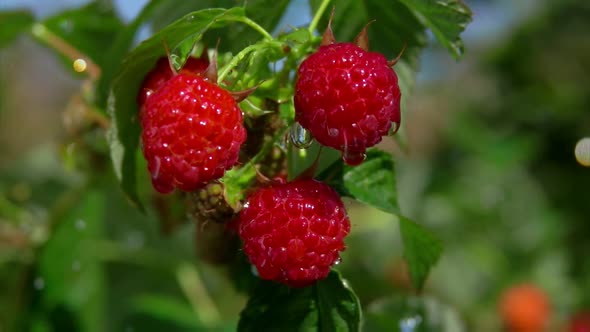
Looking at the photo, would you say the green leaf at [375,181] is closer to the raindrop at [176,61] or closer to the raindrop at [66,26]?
the raindrop at [176,61]

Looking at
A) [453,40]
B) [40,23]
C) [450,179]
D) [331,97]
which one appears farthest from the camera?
[450,179]

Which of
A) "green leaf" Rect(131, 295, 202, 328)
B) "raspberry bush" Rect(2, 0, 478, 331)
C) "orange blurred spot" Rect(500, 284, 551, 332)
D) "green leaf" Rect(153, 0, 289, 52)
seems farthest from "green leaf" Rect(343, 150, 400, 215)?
"orange blurred spot" Rect(500, 284, 551, 332)

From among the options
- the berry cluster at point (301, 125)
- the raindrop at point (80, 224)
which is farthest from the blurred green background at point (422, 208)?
the berry cluster at point (301, 125)

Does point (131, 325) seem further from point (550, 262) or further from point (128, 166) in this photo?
point (550, 262)

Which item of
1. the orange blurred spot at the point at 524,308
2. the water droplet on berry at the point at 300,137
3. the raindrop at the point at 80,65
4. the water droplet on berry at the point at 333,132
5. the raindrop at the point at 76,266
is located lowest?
the orange blurred spot at the point at 524,308

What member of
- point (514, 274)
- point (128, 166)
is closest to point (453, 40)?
point (128, 166)
